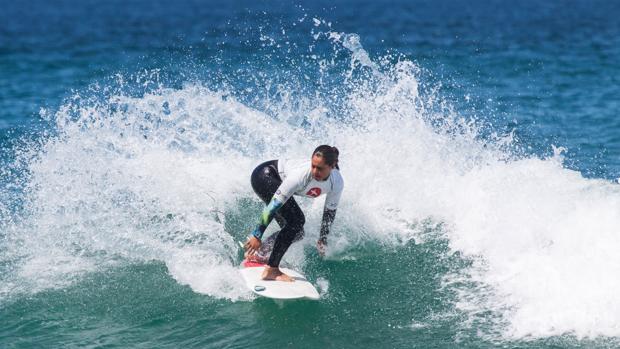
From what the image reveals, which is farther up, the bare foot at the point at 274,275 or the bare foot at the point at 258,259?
the bare foot at the point at 258,259

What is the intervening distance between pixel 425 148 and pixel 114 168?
5480mm

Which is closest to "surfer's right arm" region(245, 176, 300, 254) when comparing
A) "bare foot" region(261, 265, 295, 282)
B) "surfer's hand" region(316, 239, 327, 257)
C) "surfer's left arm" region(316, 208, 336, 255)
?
"bare foot" region(261, 265, 295, 282)

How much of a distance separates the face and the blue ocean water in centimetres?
157

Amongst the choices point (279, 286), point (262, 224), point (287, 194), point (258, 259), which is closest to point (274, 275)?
point (279, 286)

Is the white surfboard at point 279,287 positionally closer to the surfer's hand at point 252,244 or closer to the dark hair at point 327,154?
the surfer's hand at point 252,244

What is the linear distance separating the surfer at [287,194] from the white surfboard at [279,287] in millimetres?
104

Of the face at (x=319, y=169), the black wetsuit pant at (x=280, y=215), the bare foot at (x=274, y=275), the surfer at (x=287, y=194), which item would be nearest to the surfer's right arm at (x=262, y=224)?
the surfer at (x=287, y=194)

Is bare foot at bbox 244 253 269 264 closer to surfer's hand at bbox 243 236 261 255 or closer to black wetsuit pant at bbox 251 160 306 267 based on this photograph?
black wetsuit pant at bbox 251 160 306 267

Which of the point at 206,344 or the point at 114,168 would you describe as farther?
the point at 114,168

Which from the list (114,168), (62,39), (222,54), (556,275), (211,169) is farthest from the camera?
(62,39)

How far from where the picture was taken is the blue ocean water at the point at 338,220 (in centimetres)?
919

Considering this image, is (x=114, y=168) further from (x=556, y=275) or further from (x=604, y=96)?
(x=604, y=96)

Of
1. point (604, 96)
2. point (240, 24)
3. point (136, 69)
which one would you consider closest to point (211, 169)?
point (604, 96)

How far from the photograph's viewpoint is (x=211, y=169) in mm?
13953
